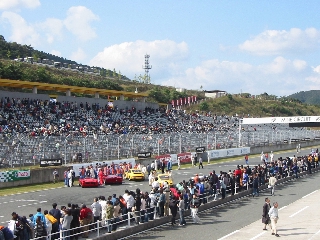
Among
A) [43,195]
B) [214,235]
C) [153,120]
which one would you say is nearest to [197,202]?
[214,235]

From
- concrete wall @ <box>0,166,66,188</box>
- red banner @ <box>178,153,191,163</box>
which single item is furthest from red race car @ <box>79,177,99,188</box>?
red banner @ <box>178,153,191,163</box>

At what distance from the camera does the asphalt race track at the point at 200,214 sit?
2152 cm

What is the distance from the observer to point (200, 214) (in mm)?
25719

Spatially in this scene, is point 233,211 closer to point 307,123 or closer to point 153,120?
point 153,120

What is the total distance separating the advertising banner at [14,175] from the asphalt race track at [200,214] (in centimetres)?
218

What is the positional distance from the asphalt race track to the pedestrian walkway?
Result: 691mm

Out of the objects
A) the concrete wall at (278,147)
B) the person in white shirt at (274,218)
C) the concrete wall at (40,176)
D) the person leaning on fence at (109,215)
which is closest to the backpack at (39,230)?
the person leaning on fence at (109,215)

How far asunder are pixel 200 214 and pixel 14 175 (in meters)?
15.7

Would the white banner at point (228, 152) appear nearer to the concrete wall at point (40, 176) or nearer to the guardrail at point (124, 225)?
→ the concrete wall at point (40, 176)

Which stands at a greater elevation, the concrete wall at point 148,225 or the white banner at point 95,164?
the white banner at point 95,164

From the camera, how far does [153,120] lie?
7088 cm

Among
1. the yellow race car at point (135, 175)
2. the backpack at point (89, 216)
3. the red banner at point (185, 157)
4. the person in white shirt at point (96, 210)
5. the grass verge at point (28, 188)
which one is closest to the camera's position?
the backpack at point (89, 216)

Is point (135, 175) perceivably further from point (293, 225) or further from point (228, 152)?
point (228, 152)

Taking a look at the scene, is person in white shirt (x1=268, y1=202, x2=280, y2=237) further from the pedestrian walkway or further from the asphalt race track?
the asphalt race track
